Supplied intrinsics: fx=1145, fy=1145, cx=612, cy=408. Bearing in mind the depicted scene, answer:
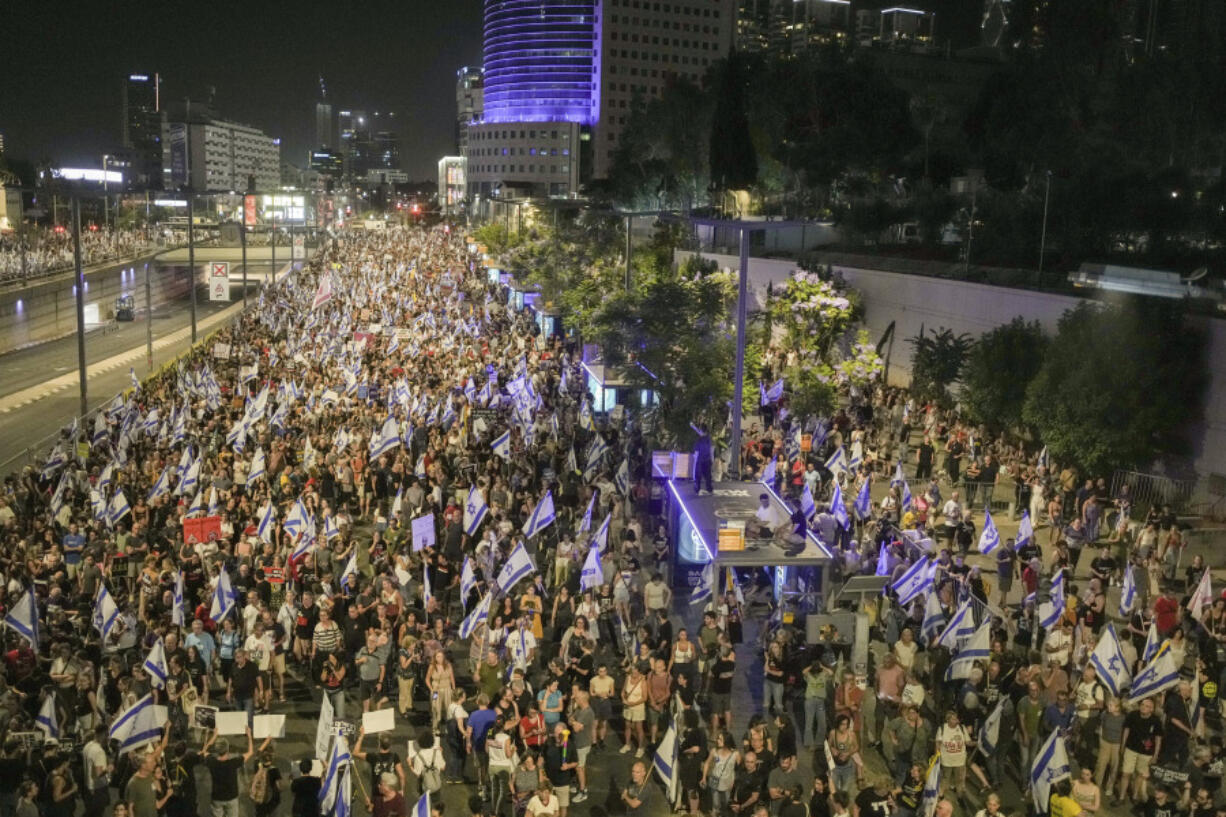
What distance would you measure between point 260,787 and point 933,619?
7707 mm

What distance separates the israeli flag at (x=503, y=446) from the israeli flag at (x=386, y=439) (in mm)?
1856

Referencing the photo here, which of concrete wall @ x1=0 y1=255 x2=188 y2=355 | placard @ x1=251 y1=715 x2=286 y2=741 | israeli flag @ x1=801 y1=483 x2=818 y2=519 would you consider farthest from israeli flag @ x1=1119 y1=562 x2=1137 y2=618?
concrete wall @ x1=0 y1=255 x2=188 y2=355

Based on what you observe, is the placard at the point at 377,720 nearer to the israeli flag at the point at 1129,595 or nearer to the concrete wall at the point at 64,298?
the israeli flag at the point at 1129,595

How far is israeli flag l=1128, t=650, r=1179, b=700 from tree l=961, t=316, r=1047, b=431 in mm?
14313

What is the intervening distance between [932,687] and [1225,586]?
24.5ft

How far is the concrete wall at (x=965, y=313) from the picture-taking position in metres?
21.8

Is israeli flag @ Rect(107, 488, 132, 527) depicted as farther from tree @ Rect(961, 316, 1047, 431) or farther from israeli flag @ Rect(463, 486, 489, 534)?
A: tree @ Rect(961, 316, 1047, 431)

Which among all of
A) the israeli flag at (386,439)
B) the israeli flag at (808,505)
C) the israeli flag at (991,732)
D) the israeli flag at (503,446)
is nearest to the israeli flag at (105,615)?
the israeli flag at (386,439)

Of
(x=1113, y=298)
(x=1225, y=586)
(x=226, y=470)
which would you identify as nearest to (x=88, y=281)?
(x=226, y=470)

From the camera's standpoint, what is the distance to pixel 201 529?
16.0m

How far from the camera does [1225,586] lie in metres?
17.6

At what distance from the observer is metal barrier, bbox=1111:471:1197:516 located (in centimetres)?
2144

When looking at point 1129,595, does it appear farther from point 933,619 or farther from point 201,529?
point 201,529

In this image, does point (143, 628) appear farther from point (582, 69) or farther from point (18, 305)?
point (582, 69)
